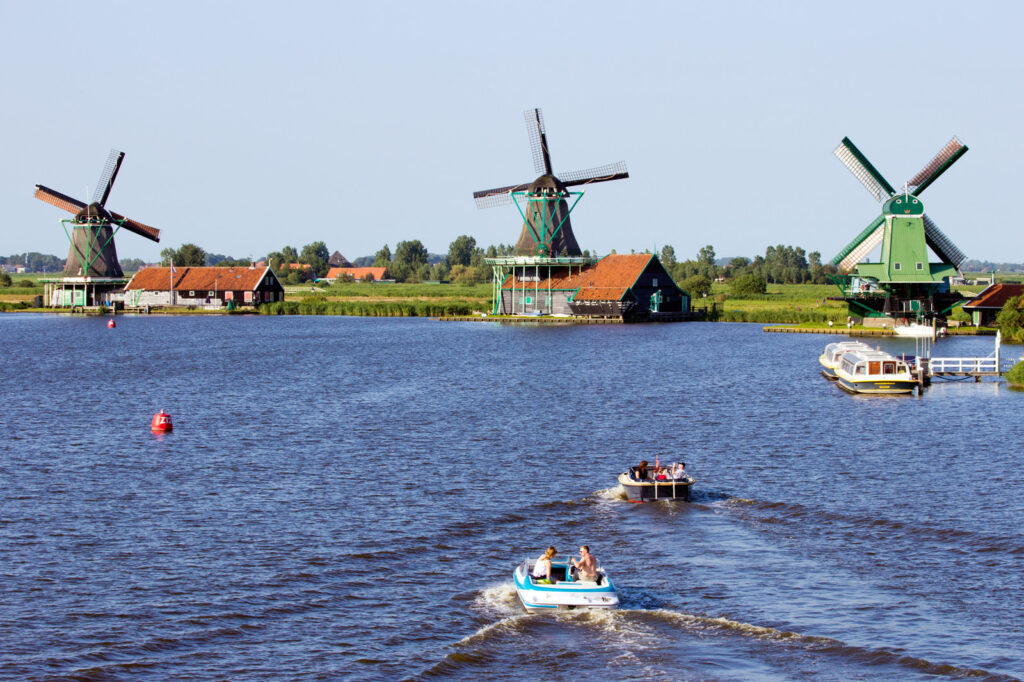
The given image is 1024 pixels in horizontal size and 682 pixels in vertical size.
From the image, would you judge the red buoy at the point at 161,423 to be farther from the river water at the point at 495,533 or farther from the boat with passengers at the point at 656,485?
the boat with passengers at the point at 656,485

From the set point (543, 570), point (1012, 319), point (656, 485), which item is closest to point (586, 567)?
point (543, 570)

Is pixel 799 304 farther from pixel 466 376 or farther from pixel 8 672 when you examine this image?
pixel 8 672

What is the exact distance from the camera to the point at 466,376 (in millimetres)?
72062

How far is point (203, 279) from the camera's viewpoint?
15150 centimetres

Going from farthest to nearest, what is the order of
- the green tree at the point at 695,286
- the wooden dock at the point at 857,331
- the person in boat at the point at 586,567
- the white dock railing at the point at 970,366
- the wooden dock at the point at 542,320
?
the green tree at the point at 695,286 → the wooden dock at the point at 542,320 → the wooden dock at the point at 857,331 → the white dock railing at the point at 970,366 → the person in boat at the point at 586,567

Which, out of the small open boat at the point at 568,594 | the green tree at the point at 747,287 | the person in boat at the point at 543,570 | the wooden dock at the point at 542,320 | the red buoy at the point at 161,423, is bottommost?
the small open boat at the point at 568,594

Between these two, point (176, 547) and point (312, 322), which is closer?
point (176, 547)

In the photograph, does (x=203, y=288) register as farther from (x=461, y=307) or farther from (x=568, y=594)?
(x=568, y=594)

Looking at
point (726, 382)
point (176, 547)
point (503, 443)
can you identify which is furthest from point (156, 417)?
point (726, 382)

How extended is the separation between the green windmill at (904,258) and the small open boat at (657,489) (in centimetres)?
7140

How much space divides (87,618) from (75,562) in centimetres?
424

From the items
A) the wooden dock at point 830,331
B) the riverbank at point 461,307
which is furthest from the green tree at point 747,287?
the wooden dock at point 830,331

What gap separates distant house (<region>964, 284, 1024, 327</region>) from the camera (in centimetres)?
10225

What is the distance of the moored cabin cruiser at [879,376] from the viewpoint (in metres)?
63.2
